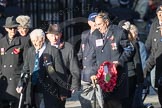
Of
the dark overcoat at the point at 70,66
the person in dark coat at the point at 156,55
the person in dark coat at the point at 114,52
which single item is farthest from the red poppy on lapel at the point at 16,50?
the person in dark coat at the point at 156,55

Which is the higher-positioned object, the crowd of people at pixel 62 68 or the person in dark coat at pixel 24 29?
the person in dark coat at pixel 24 29

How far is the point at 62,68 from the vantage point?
12023 millimetres

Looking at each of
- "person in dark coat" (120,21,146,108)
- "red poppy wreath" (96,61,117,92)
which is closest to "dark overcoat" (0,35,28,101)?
"red poppy wreath" (96,61,117,92)

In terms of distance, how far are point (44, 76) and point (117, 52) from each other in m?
1.20

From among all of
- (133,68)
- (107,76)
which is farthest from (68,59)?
(133,68)

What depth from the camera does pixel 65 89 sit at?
12008 mm

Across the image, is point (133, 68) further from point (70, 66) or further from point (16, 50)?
point (16, 50)

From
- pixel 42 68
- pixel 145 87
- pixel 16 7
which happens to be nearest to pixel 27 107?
pixel 42 68

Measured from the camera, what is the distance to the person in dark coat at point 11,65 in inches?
492

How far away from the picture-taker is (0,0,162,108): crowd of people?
1185 cm

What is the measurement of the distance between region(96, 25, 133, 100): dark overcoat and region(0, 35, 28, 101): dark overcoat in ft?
4.55

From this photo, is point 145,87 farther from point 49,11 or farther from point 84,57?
point 49,11

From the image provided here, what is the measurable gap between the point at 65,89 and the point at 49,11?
21.5 feet

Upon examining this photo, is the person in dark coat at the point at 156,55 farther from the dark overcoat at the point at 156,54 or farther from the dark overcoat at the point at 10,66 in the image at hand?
the dark overcoat at the point at 10,66
